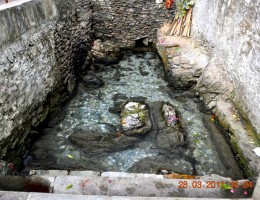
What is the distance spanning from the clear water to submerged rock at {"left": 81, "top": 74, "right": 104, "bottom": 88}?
0.59 ft

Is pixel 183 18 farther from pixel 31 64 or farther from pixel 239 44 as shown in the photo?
pixel 31 64

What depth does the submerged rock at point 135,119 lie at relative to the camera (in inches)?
209

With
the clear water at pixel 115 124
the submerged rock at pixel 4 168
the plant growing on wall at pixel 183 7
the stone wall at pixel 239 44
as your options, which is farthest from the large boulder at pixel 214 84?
the submerged rock at pixel 4 168

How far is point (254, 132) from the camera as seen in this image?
14.9ft

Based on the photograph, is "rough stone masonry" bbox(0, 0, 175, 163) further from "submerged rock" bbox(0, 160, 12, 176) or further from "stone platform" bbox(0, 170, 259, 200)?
"stone platform" bbox(0, 170, 259, 200)

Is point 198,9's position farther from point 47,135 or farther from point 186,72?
point 47,135

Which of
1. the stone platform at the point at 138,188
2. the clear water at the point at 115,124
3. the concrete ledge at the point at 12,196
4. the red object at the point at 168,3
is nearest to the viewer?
the concrete ledge at the point at 12,196

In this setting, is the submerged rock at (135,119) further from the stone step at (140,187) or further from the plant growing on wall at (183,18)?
the plant growing on wall at (183,18)

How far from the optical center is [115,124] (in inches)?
224

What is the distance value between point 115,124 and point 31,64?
238 cm

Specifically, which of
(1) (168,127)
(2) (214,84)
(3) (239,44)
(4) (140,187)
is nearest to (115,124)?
(1) (168,127)

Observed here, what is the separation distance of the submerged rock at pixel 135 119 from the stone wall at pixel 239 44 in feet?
7.13

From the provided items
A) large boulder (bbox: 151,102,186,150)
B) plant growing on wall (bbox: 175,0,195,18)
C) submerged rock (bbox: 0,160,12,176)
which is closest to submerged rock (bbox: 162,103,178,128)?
large boulder (bbox: 151,102,186,150)

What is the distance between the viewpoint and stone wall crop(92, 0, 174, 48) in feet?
29.3
